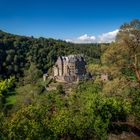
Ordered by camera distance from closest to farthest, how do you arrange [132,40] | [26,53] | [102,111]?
[132,40] < [102,111] < [26,53]

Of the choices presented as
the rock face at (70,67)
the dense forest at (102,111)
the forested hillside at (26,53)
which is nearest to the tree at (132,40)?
the dense forest at (102,111)

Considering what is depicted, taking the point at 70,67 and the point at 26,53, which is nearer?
the point at 70,67

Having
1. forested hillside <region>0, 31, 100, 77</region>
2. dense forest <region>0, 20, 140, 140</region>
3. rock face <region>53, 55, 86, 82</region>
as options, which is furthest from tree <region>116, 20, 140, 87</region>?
forested hillside <region>0, 31, 100, 77</region>

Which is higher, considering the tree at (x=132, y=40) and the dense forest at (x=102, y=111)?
the tree at (x=132, y=40)

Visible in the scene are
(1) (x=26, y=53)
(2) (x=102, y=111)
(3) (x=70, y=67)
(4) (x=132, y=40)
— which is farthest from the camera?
(1) (x=26, y=53)

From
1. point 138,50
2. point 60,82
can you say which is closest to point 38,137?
point 138,50

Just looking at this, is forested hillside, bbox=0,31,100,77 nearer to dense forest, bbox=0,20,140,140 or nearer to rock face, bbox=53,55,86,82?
rock face, bbox=53,55,86,82

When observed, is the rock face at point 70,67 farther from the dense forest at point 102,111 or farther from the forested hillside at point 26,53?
the dense forest at point 102,111

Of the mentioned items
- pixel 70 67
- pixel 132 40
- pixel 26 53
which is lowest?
pixel 70 67

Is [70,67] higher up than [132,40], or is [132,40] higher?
[132,40]

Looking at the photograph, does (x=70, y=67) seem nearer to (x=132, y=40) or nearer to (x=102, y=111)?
(x=102, y=111)

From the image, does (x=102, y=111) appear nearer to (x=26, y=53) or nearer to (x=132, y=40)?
(x=132, y=40)

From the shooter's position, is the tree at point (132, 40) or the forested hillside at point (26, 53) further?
the forested hillside at point (26, 53)

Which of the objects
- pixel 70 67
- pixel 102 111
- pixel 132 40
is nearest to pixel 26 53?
pixel 70 67
